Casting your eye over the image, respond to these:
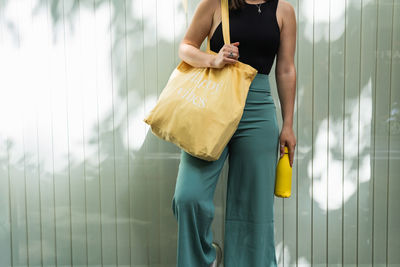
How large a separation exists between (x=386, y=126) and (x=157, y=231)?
1.43 metres

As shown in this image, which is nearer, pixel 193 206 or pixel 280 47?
pixel 193 206

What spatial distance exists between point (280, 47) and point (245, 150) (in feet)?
1.65

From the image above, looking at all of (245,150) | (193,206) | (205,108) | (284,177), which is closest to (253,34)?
(205,108)

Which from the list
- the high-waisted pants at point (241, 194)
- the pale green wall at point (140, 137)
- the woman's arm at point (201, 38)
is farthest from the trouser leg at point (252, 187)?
the pale green wall at point (140, 137)

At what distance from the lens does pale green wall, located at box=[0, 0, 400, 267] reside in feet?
7.29

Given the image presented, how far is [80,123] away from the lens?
228 cm

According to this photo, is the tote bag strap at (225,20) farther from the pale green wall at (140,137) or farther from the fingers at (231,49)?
the pale green wall at (140,137)

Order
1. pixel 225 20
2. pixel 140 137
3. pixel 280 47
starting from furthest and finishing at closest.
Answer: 1. pixel 140 137
2. pixel 280 47
3. pixel 225 20

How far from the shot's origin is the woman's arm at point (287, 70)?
5.99ft

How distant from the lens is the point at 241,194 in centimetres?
184

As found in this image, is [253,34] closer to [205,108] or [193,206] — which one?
[205,108]

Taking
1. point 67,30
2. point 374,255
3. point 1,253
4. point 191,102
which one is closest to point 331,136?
point 374,255

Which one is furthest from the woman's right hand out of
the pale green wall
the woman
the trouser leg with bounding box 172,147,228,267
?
the pale green wall

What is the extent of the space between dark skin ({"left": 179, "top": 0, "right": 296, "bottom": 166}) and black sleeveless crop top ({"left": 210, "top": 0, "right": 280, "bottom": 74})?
1.7 inches
